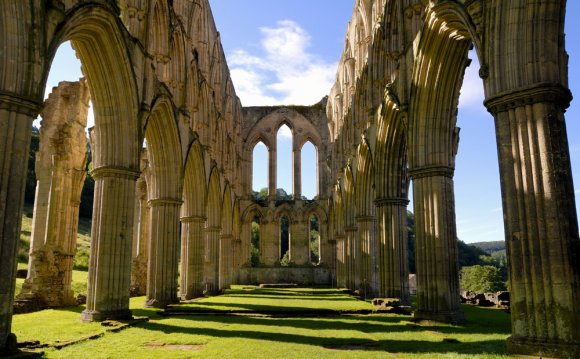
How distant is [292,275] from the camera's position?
35781mm

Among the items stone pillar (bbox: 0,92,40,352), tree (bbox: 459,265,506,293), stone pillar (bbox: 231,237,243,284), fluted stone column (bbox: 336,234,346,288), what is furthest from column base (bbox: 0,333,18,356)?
tree (bbox: 459,265,506,293)

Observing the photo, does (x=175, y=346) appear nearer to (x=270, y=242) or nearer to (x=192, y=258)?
(x=192, y=258)

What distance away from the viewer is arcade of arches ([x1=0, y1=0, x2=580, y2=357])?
7.17m

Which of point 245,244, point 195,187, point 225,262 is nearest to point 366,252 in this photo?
point 195,187

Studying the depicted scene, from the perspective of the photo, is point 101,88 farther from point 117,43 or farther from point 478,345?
point 478,345

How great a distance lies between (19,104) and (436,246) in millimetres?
9320

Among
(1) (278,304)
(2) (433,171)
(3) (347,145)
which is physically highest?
(3) (347,145)

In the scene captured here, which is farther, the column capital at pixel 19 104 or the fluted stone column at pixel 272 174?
the fluted stone column at pixel 272 174

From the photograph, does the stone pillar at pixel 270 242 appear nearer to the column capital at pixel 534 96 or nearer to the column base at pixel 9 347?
the column base at pixel 9 347

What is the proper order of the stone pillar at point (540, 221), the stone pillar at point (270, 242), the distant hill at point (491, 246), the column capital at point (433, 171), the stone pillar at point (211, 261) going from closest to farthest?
1. the stone pillar at point (540, 221)
2. the column capital at point (433, 171)
3. the stone pillar at point (211, 261)
4. the stone pillar at point (270, 242)
5. the distant hill at point (491, 246)

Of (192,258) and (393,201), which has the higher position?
(393,201)

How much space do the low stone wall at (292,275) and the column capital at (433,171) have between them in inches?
939

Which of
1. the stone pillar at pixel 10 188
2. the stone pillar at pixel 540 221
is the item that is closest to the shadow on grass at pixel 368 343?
the stone pillar at pixel 540 221

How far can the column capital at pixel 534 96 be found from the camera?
285 inches
